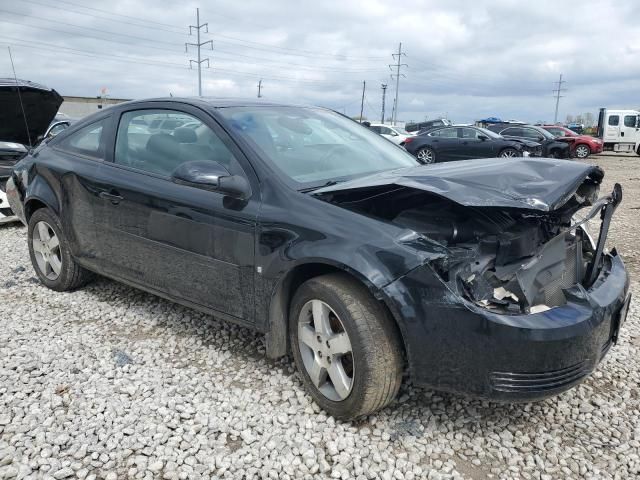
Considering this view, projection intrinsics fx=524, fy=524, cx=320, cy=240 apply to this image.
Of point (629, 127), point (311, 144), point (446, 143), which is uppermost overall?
point (311, 144)

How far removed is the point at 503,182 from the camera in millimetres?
2398

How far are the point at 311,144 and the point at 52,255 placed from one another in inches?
97.8

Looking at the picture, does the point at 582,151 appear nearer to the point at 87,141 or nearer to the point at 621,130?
the point at 621,130

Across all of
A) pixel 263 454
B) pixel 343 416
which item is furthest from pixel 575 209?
pixel 263 454

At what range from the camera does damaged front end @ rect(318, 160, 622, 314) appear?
2258 mm

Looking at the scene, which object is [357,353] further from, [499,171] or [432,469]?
[499,171]

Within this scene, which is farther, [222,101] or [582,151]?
[582,151]

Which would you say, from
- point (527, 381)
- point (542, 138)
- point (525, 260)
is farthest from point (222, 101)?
point (542, 138)

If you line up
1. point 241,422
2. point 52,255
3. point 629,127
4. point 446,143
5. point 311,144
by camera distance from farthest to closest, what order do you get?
1. point 629,127
2. point 446,143
3. point 52,255
4. point 311,144
5. point 241,422

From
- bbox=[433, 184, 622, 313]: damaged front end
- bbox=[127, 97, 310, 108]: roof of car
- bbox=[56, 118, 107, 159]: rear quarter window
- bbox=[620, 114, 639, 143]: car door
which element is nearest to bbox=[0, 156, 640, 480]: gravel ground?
bbox=[433, 184, 622, 313]: damaged front end

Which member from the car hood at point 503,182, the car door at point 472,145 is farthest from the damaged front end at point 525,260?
the car door at point 472,145

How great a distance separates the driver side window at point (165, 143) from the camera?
3018mm

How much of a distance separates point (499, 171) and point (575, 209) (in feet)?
1.97

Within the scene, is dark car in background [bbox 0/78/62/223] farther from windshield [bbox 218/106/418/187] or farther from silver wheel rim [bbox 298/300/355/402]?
silver wheel rim [bbox 298/300/355/402]
